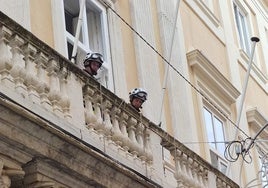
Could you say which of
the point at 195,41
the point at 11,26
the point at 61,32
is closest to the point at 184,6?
the point at 195,41

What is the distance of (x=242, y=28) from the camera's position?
19703mm

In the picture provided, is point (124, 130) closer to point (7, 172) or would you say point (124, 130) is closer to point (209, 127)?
point (7, 172)

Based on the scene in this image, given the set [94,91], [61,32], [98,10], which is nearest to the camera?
[94,91]

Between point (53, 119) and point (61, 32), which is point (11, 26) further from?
point (61, 32)

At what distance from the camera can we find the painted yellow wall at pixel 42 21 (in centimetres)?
1020

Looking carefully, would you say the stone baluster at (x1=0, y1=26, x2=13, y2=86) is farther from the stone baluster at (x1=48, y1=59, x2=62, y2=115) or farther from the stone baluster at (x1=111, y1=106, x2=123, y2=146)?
the stone baluster at (x1=111, y1=106, x2=123, y2=146)

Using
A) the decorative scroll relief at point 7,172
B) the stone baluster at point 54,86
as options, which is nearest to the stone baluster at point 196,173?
the stone baluster at point 54,86

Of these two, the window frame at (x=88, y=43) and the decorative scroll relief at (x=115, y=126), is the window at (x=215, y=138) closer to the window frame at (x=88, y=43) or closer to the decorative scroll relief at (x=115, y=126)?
the window frame at (x=88, y=43)

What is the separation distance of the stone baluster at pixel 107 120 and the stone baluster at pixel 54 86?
0.77 metres

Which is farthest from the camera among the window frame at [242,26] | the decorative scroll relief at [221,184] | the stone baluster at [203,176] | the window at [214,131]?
the window frame at [242,26]

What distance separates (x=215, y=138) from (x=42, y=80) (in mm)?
7778

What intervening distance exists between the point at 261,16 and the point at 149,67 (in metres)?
8.93

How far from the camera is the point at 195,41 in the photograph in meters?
15.6

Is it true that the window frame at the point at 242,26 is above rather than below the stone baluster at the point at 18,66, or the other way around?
above
